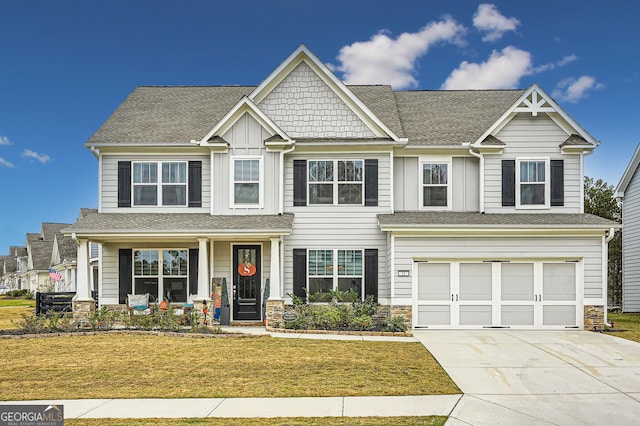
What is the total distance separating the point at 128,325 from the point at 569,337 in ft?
40.1

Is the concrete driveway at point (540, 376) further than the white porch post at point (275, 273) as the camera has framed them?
No

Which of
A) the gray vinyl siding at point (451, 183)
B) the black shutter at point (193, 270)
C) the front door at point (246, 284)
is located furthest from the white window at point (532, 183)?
the black shutter at point (193, 270)

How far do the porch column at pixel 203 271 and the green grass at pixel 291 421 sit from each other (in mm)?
9546

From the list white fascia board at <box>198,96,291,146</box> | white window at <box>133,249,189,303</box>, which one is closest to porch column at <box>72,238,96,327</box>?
white window at <box>133,249,189,303</box>

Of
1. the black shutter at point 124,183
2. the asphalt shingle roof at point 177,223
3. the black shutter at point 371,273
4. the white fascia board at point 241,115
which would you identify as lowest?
the black shutter at point 371,273

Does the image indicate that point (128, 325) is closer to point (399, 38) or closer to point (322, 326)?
point (322, 326)

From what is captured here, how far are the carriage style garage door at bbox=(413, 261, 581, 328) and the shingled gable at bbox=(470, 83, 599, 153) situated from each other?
3.91m

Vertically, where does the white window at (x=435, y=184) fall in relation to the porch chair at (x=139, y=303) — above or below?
above

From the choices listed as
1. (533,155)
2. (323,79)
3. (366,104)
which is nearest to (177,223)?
(323,79)

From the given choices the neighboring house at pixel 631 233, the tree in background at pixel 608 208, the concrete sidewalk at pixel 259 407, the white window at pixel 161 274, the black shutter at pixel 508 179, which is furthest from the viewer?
the tree in background at pixel 608 208

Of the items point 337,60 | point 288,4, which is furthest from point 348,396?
point 337,60

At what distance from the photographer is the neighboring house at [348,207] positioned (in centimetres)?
1867

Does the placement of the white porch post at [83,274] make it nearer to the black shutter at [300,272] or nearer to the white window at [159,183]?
the white window at [159,183]

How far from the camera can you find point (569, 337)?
16750 millimetres
